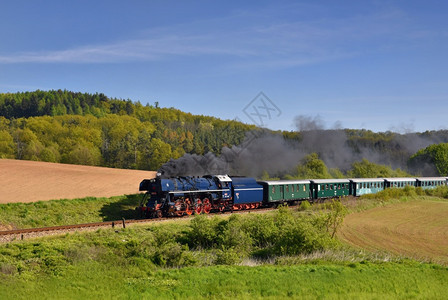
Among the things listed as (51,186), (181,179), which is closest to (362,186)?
(181,179)

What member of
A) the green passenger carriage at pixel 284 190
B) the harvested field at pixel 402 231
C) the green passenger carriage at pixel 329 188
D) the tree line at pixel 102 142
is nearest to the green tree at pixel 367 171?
the tree line at pixel 102 142

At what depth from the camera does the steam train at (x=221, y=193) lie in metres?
31.9

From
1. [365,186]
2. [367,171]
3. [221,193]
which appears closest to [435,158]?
[367,171]

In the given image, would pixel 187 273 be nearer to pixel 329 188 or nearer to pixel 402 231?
pixel 402 231

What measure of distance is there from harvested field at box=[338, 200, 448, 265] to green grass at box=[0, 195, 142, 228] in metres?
18.7

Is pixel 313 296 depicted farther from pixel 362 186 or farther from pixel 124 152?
pixel 124 152

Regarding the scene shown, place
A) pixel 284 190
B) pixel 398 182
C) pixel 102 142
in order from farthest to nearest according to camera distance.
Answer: pixel 102 142 < pixel 398 182 < pixel 284 190

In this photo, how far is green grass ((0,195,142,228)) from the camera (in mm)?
31000

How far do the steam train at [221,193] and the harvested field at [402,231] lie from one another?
5.26 m

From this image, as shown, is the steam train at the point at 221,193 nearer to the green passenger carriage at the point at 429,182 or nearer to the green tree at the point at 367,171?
the green passenger carriage at the point at 429,182

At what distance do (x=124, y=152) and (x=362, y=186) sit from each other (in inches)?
2412

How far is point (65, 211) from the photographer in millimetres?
34656

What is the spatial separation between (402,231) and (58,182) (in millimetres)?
37628

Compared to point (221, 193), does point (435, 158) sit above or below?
above
